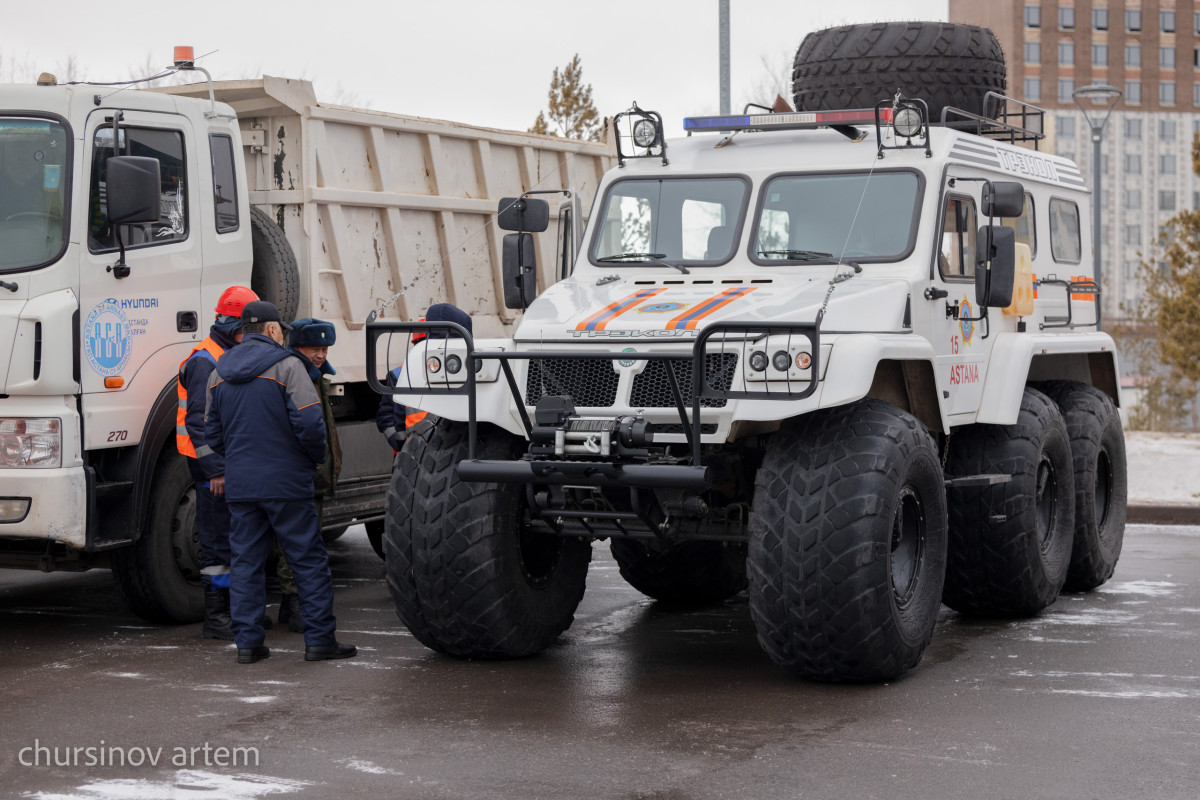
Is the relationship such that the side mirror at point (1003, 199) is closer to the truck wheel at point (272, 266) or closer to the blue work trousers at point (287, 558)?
the blue work trousers at point (287, 558)

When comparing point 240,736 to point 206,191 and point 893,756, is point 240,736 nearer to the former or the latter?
point 893,756

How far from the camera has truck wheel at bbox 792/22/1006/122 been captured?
30.8ft

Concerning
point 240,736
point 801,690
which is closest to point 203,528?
point 240,736

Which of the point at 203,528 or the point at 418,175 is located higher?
the point at 418,175

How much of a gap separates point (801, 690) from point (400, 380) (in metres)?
2.56

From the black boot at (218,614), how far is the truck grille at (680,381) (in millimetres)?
2708

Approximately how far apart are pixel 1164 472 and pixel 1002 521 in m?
8.21

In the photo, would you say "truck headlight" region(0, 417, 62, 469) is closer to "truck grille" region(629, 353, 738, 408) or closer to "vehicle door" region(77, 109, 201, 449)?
"vehicle door" region(77, 109, 201, 449)

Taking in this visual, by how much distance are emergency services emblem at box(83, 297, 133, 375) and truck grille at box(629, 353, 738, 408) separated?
2967 millimetres

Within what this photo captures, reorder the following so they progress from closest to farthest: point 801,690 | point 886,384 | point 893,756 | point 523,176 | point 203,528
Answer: point 893,756
point 801,690
point 886,384
point 203,528
point 523,176

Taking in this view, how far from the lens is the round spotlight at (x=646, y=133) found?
8.59 meters

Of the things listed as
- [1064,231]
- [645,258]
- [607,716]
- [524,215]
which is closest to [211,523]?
[524,215]

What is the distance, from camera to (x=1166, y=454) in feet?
54.7

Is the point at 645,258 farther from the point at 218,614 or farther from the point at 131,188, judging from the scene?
the point at 218,614
